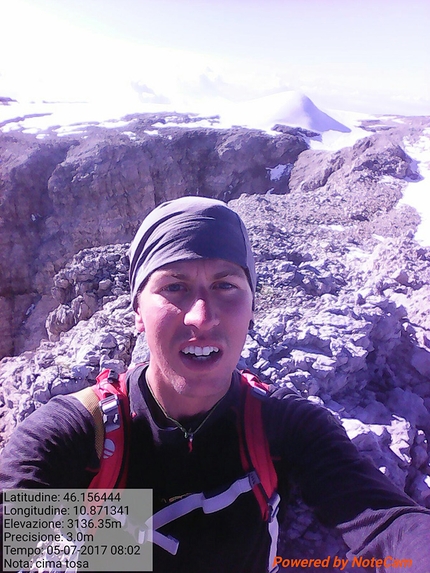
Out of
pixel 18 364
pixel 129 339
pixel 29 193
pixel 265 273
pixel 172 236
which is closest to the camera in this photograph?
pixel 172 236

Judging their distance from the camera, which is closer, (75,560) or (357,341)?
(75,560)

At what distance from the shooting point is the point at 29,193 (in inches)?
793

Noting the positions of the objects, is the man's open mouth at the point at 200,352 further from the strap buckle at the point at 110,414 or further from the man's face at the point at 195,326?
the strap buckle at the point at 110,414

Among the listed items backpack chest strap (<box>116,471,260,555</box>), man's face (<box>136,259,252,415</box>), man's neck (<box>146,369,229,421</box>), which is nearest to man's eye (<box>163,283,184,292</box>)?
man's face (<box>136,259,252,415</box>)

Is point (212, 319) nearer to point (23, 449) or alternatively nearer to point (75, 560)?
point (23, 449)

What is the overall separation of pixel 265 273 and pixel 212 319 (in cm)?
422

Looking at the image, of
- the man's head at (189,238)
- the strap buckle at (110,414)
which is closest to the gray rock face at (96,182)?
the man's head at (189,238)

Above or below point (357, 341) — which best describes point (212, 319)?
above

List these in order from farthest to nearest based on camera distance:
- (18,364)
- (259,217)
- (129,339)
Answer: (259,217)
(18,364)
(129,339)

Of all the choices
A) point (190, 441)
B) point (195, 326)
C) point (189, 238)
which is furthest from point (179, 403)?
point (189, 238)

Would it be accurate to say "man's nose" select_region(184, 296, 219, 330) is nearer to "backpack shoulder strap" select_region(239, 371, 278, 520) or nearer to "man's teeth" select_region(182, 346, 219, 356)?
"man's teeth" select_region(182, 346, 219, 356)

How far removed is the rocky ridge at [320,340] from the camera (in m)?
3.29

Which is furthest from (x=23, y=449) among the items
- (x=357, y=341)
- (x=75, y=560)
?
(x=357, y=341)

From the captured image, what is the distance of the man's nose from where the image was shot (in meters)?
1.59
